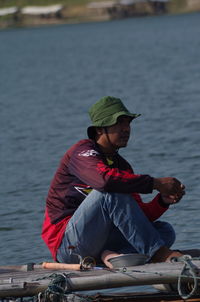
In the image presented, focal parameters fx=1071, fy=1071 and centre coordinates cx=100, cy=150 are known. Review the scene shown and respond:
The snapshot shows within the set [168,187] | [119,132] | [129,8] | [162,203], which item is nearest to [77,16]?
[129,8]

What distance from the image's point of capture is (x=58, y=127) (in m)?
25.4

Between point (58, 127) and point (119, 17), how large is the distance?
125 metres

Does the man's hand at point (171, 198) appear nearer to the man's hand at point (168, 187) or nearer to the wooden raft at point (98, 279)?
the man's hand at point (168, 187)

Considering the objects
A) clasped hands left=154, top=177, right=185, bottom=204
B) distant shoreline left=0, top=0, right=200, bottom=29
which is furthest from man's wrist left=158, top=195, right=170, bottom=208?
distant shoreline left=0, top=0, right=200, bottom=29

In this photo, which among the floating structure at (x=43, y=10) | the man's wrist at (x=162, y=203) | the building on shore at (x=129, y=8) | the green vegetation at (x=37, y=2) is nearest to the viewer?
the man's wrist at (x=162, y=203)

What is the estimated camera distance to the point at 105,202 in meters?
8.38

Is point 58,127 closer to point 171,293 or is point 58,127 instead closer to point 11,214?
Result: point 11,214

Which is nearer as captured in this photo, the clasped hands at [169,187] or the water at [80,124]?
the clasped hands at [169,187]

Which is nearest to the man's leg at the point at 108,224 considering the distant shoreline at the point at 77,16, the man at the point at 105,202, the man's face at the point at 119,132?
the man at the point at 105,202

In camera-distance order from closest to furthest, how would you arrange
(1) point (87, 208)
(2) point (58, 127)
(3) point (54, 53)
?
(1) point (87, 208), (2) point (58, 127), (3) point (54, 53)

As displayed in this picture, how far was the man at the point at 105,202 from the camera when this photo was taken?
839 cm

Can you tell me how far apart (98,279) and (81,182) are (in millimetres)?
917

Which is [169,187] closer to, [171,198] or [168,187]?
[168,187]

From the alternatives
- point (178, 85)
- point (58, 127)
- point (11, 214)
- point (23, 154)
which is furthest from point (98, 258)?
point (178, 85)
